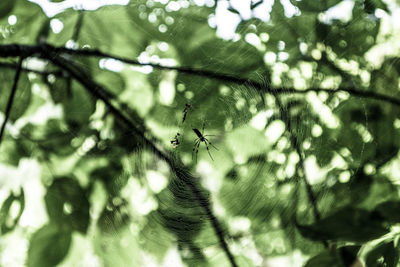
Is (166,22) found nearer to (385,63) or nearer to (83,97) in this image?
(83,97)

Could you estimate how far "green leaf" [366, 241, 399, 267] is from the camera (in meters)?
0.48

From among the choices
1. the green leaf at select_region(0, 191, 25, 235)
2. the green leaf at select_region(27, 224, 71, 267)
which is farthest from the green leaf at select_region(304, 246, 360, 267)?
the green leaf at select_region(0, 191, 25, 235)

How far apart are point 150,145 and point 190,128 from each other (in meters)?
0.11

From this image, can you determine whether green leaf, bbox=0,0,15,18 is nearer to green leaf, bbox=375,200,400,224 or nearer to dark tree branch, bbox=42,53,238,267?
dark tree branch, bbox=42,53,238,267

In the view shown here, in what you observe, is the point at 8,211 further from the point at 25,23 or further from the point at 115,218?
the point at 25,23

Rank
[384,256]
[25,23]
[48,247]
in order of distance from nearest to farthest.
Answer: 1. [384,256]
2. [48,247]
3. [25,23]

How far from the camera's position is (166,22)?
0.68 m

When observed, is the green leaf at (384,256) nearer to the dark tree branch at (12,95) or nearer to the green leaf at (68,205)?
the green leaf at (68,205)

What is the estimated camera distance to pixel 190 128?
1.99 feet

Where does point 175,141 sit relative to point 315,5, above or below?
below

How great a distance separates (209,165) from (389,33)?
46cm

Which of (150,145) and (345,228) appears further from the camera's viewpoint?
(150,145)

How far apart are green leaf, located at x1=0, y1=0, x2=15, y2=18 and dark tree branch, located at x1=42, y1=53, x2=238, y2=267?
112 mm

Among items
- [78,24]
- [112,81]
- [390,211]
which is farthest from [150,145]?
[390,211]
